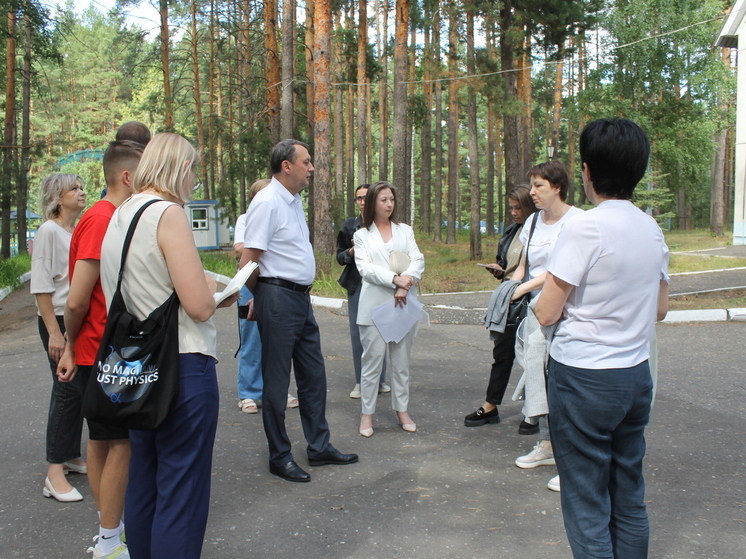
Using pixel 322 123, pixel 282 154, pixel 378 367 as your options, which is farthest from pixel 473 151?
pixel 282 154

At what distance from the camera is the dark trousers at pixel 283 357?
13.8ft

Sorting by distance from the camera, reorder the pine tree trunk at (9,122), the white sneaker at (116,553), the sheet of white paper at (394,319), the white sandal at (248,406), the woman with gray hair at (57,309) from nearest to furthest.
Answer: the white sneaker at (116,553)
the woman with gray hair at (57,309)
the sheet of white paper at (394,319)
the white sandal at (248,406)
the pine tree trunk at (9,122)

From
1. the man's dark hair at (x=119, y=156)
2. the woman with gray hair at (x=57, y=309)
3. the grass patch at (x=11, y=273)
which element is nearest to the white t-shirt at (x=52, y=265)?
the woman with gray hair at (x=57, y=309)

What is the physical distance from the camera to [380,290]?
5.25m

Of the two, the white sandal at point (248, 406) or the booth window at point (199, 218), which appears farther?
the booth window at point (199, 218)

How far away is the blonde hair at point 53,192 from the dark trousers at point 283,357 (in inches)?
52.1

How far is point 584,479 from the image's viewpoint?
250 centimetres

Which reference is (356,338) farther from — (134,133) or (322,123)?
(322,123)

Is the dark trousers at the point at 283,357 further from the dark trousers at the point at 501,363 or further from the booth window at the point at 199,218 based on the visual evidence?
the booth window at the point at 199,218

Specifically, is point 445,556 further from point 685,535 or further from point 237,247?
point 237,247

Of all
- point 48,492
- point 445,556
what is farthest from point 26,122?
point 445,556

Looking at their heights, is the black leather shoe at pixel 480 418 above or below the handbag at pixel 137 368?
below

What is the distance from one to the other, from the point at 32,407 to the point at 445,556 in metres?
4.31

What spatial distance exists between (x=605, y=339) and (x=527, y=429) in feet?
9.39
